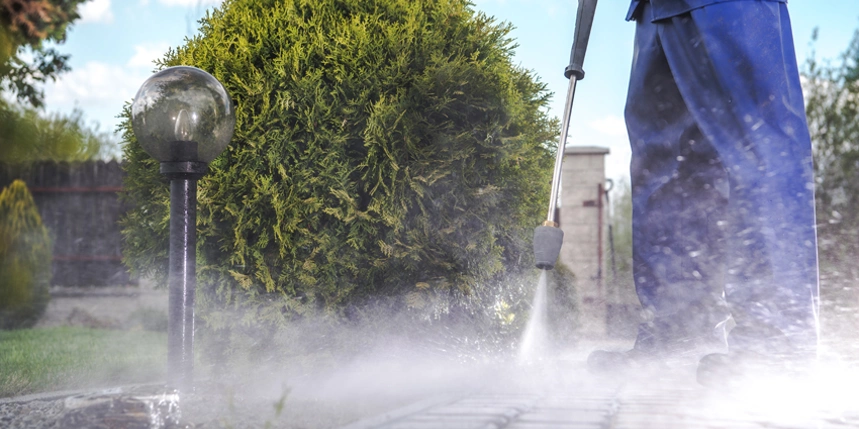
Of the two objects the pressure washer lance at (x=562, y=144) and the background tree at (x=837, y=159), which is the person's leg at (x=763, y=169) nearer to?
the pressure washer lance at (x=562, y=144)

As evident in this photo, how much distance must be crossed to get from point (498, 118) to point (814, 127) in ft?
13.6

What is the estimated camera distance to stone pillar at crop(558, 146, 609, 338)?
20.7 ft

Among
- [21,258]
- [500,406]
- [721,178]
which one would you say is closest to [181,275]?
[500,406]

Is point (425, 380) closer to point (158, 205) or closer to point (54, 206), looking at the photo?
point (158, 205)

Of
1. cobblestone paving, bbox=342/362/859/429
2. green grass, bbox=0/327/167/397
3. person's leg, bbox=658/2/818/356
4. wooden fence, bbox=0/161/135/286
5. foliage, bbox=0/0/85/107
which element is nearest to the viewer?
cobblestone paving, bbox=342/362/859/429

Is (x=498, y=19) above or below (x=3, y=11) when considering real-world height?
below

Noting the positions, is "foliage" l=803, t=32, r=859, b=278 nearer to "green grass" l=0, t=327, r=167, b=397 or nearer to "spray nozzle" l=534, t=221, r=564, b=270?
"spray nozzle" l=534, t=221, r=564, b=270

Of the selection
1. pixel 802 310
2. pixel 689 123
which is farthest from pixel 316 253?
pixel 802 310

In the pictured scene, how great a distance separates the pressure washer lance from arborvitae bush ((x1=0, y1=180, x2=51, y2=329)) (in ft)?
18.7

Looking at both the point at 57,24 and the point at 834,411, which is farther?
the point at 57,24

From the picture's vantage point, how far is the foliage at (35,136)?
6.26m

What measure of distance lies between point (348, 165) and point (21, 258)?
5070 millimetres

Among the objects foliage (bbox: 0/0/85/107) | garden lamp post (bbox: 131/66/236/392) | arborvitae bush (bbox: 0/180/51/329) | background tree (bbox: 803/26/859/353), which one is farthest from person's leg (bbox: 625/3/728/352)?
arborvitae bush (bbox: 0/180/51/329)

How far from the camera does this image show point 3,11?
194 inches
